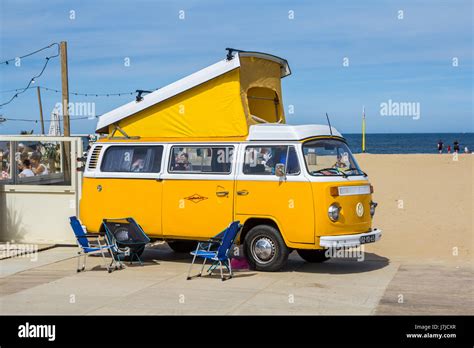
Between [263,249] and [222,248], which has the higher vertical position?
[222,248]

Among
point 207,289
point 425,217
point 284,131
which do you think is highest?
point 284,131

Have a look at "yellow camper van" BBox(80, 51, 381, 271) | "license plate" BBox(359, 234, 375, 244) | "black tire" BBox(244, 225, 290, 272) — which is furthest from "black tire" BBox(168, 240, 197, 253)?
"license plate" BBox(359, 234, 375, 244)

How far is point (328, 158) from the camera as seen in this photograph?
12.1 meters

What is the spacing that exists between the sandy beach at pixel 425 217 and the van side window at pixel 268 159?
10.3 ft

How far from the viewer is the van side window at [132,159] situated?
1293 centimetres

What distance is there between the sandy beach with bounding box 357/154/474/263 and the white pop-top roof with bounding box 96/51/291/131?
13.7ft

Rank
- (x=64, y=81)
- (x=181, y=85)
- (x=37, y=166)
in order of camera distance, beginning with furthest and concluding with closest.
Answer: (x=64, y=81) → (x=37, y=166) → (x=181, y=85)

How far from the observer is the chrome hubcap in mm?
11898

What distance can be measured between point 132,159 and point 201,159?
1.40 metres

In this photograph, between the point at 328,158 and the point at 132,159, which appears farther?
the point at 132,159

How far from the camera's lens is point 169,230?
12641 millimetres

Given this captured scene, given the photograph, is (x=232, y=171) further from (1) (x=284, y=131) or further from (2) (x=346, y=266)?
(2) (x=346, y=266)

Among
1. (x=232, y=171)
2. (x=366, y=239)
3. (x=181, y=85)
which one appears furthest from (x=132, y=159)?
(x=366, y=239)

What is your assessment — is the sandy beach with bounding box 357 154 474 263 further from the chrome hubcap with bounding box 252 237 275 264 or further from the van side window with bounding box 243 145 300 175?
the van side window with bounding box 243 145 300 175
